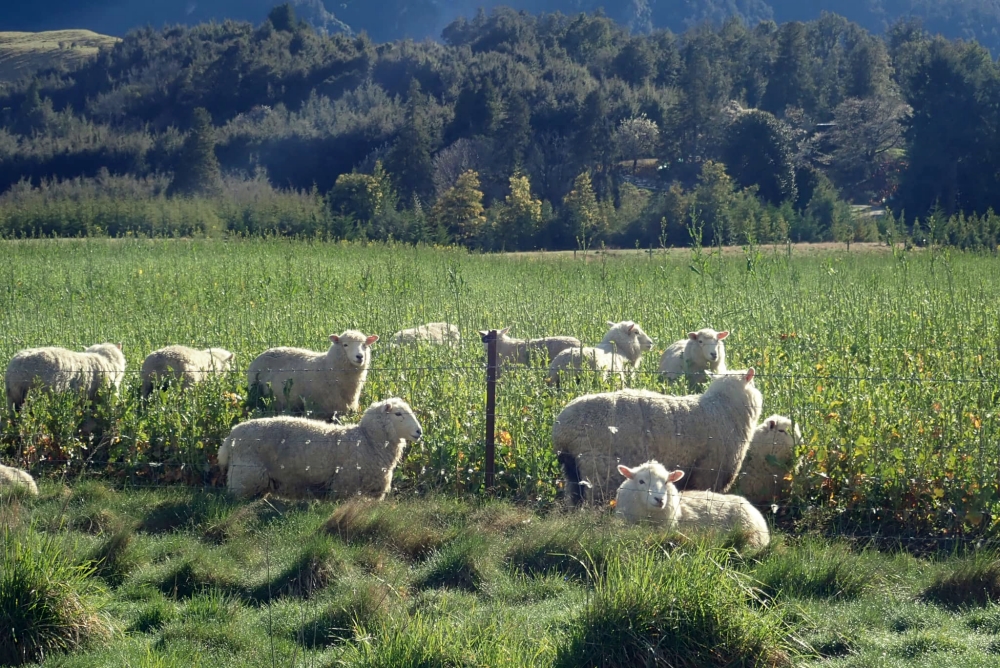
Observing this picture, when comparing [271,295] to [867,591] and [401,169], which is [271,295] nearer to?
[867,591]

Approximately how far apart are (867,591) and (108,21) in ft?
655

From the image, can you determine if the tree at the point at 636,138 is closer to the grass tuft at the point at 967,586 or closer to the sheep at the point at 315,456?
the sheep at the point at 315,456

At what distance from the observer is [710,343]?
10516 millimetres

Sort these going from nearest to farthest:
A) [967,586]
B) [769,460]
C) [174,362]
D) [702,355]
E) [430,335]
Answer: [967,586] → [769,460] → [702,355] → [174,362] → [430,335]

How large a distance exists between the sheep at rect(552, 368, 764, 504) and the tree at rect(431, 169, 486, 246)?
34.7 metres

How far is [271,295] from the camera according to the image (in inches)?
762

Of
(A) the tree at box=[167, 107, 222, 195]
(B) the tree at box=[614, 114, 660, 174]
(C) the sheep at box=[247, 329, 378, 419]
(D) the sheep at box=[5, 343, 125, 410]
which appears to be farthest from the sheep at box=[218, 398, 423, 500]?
(B) the tree at box=[614, 114, 660, 174]

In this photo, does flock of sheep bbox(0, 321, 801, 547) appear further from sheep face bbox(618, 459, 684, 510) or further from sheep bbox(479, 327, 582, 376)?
sheep bbox(479, 327, 582, 376)

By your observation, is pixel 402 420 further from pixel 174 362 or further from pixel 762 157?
pixel 762 157

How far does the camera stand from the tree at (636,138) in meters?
55.8

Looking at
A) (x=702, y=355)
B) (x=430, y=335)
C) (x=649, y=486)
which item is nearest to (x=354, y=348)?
(x=430, y=335)

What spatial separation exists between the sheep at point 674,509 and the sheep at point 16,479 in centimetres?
439

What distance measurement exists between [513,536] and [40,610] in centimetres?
289

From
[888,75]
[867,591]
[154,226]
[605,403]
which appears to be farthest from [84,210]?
[888,75]
